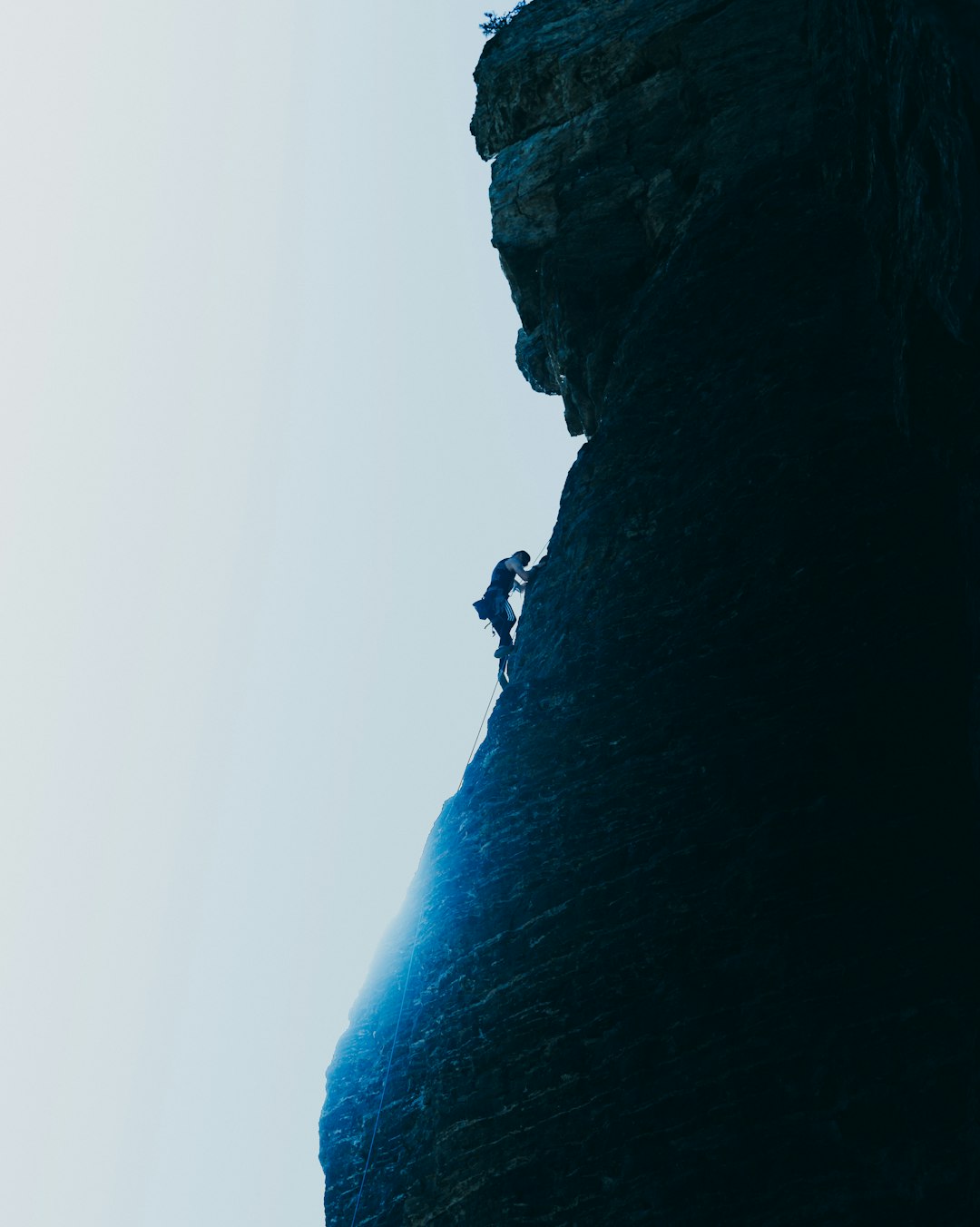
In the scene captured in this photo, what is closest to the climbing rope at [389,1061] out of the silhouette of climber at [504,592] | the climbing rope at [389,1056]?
the climbing rope at [389,1056]

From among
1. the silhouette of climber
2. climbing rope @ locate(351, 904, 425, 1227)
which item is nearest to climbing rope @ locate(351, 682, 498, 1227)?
climbing rope @ locate(351, 904, 425, 1227)

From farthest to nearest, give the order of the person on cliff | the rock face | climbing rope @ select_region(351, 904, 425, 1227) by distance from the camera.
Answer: the person on cliff, climbing rope @ select_region(351, 904, 425, 1227), the rock face

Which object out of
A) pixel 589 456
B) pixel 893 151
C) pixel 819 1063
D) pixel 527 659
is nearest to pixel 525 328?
pixel 589 456

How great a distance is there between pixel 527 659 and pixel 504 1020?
4031 millimetres

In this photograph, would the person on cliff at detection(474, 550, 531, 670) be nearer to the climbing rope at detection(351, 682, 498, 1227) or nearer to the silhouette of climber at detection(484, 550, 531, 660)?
the silhouette of climber at detection(484, 550, 531, 660)

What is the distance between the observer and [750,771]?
987 centimetres

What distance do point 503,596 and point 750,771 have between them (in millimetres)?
8392

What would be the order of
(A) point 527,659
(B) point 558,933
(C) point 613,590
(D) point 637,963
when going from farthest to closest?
(A) point 527,659 → (C) point 613,590 → (B) point 558,933 → (D) point 637,963

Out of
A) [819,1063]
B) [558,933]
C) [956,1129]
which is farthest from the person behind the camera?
[558,933]

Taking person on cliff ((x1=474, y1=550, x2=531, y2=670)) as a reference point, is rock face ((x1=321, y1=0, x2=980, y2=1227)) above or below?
below

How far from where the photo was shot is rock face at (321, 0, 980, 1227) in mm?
8312

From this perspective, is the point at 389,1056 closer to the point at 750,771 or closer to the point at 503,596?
the point at 750,771

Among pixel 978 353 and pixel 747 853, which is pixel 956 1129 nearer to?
pixel 747 853

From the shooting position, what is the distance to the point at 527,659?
41.8 feet
